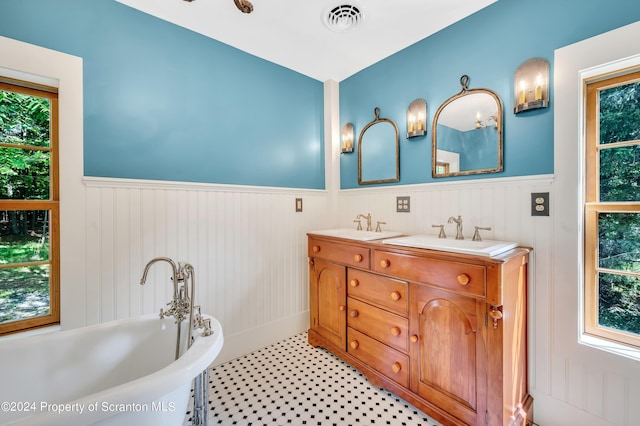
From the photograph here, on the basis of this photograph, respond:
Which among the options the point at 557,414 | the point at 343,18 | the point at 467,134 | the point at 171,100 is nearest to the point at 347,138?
the point at 343,18

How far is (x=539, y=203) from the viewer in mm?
1485

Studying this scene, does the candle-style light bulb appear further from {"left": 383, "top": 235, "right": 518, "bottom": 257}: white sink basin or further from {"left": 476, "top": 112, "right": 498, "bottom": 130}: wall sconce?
{"left": 383, "top": 235, "right": 518, "bottom": 257}: white sink basin

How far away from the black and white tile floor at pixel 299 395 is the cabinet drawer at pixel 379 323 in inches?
13.5

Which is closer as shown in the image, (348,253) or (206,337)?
(206,337)

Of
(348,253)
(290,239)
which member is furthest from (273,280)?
(348,253)

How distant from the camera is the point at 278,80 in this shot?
242 cm

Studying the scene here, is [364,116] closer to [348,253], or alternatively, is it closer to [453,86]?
[453,86]

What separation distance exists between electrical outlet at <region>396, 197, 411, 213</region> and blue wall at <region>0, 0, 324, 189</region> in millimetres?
917

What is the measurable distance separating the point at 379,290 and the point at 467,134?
3.94 feet

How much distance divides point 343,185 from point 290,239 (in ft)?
2.57

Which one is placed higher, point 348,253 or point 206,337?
point 348,253

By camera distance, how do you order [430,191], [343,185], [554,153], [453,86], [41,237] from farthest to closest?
[343,185]
[430,191]
[453,86]
[41,237]
[554,153]

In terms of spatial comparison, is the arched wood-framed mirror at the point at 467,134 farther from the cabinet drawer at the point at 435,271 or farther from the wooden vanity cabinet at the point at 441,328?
the cabinet drawer at the point at 435,271

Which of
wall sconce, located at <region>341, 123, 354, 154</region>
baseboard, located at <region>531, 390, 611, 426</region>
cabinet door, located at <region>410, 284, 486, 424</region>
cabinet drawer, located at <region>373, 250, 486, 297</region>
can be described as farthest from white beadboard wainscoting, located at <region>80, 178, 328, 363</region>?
baseboard, located at <region>531, 390, 611, 426</region>
